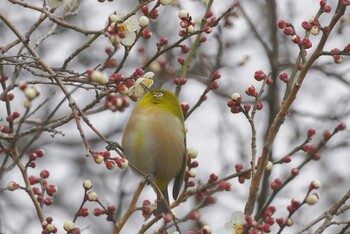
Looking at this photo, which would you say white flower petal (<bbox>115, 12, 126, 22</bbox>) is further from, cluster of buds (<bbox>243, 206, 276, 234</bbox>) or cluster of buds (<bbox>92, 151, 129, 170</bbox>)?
cluster of buds (<bbox>243, 206, 276, 234</bbox>)

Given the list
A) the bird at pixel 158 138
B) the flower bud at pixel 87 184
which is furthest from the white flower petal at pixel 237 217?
the bird at pixel 158 138

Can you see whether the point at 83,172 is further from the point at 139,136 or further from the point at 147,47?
the point at 139,136

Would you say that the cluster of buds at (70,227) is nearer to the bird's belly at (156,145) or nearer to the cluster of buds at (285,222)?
the cluster of buds at (285,222)

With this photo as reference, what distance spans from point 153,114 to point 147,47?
11.9 feet

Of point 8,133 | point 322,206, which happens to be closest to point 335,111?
point 322,206

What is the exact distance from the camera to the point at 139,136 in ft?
16.3

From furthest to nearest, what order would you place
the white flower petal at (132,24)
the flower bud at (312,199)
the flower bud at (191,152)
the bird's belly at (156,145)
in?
1. the bird's belly at (156,145)
2. the flower bud at (191,152)
3. the white flower petal at (132,24)
4. the flower bud at (312,199)

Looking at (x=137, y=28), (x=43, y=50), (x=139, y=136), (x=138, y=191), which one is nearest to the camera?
(x=137, y=28)

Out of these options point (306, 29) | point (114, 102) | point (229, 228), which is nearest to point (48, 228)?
point (114, 102)

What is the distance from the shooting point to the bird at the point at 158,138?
4.98 metres

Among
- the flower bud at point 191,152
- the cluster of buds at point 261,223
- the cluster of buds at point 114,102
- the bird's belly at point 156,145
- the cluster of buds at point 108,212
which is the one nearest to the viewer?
the cluster of buds at point 261,223

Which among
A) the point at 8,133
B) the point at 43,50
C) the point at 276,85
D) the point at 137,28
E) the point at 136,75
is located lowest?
the point at 8,133

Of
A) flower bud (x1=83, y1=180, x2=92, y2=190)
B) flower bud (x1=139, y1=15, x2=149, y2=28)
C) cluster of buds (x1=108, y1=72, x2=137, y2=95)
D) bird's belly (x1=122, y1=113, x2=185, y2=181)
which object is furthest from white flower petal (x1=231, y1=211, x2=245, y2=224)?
bird's belly (x1=122, y1=113, x2=185, y2=181)

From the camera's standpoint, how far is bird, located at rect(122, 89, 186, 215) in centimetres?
498
